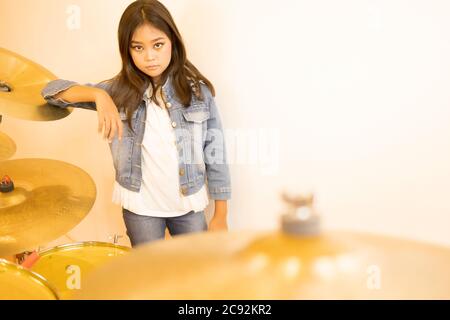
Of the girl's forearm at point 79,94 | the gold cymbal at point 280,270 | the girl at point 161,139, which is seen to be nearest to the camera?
the gold cymbal at point 280,270

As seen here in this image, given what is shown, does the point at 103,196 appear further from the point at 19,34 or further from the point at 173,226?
the point at 19,34

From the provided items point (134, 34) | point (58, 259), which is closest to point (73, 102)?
point (134, 34)

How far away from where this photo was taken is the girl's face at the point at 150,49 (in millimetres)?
1188

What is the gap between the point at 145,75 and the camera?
1291mm

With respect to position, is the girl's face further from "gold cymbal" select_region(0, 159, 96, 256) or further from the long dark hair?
"gold cymbal" select_region(0, 159, 96, 256)

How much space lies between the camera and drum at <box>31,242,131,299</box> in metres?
1.19

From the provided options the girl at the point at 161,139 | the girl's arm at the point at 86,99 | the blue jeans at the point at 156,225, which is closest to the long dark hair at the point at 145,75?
the girl at the point at 161,139

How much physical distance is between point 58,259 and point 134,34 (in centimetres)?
56

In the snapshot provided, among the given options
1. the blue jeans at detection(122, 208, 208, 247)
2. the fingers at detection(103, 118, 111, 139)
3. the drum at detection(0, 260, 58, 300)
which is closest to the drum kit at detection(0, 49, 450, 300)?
the drum at detection(0, 260, 58, 300)

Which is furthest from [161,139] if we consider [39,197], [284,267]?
[284,267]

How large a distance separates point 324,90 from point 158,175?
51 centimetres

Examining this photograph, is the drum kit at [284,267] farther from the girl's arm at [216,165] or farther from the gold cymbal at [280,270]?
the girl's arm at [216,165]

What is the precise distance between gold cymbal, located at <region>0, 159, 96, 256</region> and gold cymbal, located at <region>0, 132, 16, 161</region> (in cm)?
5

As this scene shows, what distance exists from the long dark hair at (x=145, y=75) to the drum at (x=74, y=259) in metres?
0.32
